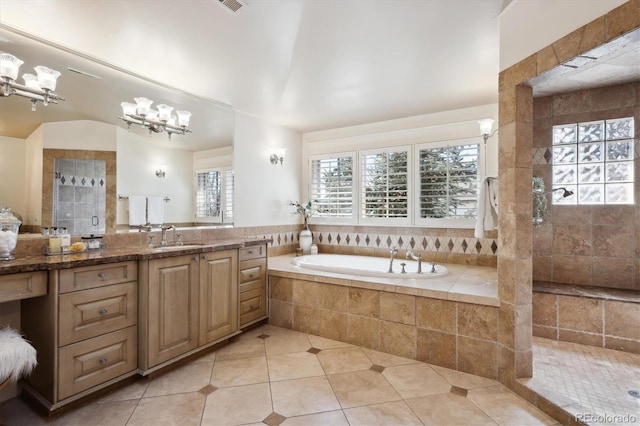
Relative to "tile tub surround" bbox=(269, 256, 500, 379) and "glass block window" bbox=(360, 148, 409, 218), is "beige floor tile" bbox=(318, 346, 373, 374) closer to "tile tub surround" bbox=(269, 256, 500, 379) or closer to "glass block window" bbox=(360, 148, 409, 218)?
"tile tub surround" bbox=(269, 256, 500, 379)

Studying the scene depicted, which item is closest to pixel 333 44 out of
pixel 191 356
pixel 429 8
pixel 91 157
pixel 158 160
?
pixel 429 8

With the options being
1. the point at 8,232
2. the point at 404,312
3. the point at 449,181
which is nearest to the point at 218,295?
the point at 8,232

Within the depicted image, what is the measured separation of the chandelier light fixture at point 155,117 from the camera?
271cm

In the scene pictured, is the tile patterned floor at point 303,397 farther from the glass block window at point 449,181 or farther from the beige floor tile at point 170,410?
the glass block window at point 449,181

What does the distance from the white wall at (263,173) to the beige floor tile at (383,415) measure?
2.38 m

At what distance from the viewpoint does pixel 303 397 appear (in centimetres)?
208

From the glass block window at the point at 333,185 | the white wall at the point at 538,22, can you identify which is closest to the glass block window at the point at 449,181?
the glass block window at the point at 333,185

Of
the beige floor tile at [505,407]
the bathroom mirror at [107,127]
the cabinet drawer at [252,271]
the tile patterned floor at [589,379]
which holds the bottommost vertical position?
the beige floor tile at [505,407]

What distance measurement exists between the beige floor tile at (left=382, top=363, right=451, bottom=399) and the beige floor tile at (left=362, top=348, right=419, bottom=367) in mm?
60

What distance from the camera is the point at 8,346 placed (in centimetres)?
157

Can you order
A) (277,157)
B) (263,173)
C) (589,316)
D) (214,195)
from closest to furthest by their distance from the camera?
1. (589,316)
2. (214,195)
3. (263,173)
4. (277,157)

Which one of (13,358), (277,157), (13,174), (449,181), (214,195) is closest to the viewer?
(13,358)

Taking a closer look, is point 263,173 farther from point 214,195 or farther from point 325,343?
point 325,343

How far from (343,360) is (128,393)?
158 cm
